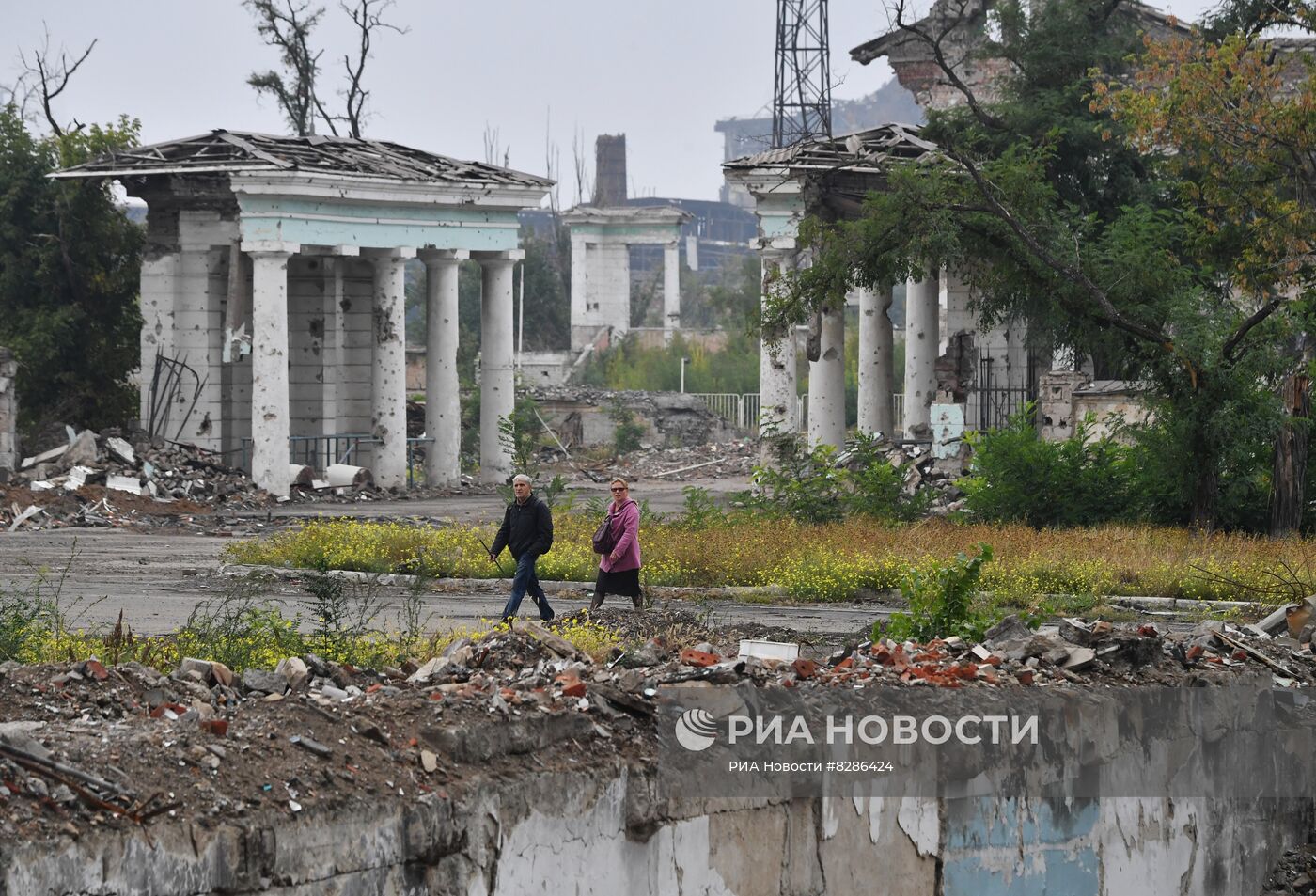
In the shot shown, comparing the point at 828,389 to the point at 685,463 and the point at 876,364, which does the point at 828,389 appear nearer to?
the point at 876,364

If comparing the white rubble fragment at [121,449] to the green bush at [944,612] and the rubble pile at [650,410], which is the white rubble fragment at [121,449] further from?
the green bush at [944,612]

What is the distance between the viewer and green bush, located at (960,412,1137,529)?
904 inches

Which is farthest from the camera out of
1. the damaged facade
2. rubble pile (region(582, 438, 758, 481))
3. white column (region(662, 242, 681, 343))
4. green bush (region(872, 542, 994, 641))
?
white column (region(662, 242, 681, 343))

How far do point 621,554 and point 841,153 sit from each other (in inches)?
646

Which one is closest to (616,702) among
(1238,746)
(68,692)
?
(68,692)

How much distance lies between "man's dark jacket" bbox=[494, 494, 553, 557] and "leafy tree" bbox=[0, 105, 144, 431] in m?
20.8

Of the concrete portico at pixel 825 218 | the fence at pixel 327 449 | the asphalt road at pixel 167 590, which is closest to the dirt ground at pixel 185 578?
the asphalt road at pixel 167 590

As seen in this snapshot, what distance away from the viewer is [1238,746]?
37.9 ft

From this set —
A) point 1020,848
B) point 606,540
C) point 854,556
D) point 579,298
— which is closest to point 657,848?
point 1020,848

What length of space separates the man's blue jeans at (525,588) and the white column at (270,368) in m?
16.5

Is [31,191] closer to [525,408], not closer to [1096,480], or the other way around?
[525,408]

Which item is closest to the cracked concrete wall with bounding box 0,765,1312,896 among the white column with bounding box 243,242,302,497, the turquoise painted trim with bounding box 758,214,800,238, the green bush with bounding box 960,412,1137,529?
the green bush with bounding box 960,412,1137,529

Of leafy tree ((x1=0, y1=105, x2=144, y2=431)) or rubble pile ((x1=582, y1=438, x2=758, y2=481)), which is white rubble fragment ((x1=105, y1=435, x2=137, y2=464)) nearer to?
leafy tree ((x1=0, y1=105, x2=144, y2=431))

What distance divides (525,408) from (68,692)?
35.0m
